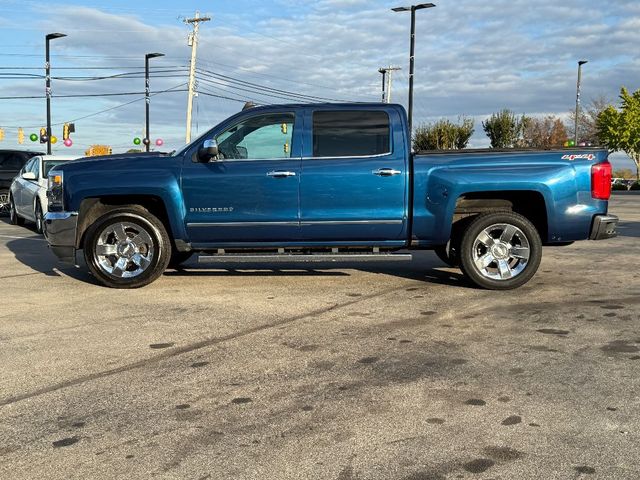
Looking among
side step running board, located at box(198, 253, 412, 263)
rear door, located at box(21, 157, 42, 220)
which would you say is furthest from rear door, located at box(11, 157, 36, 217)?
side step running board, located at box(198, 253, 412, 263)

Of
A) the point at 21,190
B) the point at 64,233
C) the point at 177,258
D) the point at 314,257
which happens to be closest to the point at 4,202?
the point at 21,190

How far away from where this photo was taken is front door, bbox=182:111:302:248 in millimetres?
6742

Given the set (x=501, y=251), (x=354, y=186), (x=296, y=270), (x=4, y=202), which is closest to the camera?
(x=354, y=186)

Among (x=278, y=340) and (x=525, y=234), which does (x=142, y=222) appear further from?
(x=525, y=234)

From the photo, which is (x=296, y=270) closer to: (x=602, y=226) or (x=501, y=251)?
(x=501, y=251)

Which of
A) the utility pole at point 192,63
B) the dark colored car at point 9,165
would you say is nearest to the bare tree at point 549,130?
the utility pole at point 192,63

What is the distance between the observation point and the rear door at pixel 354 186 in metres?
6.70

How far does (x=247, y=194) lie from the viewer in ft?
22.1

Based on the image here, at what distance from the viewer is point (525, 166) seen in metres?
6.63

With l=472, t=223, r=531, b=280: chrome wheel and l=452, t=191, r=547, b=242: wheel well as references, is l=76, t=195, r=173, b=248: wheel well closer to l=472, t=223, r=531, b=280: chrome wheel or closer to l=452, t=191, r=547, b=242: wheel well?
l=452, t=191, r=547, b=242: wheel well

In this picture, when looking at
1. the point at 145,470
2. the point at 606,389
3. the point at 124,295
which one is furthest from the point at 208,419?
the point at 124,295

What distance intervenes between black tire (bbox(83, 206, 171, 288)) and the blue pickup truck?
0.01 m

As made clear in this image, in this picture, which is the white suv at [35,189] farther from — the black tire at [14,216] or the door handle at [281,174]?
the door handle at [281,174]

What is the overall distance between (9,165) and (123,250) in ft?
39.5
